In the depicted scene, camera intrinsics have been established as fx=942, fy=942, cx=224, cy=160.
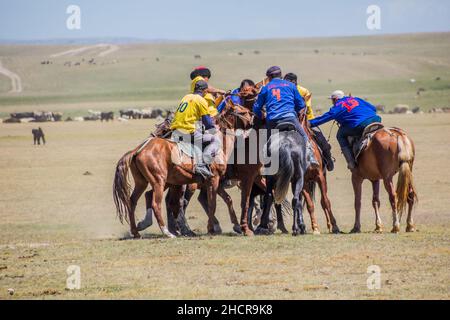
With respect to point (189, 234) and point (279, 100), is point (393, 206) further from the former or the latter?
point (189, 234)

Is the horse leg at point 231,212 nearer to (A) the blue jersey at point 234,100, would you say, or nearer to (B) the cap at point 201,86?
(A) the blue jersey at point 234,100

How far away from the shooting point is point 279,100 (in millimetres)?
13984

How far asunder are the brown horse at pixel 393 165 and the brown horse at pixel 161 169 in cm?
200

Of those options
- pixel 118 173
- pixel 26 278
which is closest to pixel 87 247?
pixel 118 173

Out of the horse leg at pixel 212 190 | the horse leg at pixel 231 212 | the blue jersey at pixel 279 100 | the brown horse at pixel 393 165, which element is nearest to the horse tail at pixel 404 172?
the brown horse at pixel 393 165

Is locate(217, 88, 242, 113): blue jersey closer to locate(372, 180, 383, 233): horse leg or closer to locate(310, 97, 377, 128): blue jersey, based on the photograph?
locate(310, 97, 377, 128): blue jersey

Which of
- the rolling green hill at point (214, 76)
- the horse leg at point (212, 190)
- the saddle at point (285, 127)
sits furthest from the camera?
the rolling green hill at point (214, 76)

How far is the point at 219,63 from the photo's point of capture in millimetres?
102125

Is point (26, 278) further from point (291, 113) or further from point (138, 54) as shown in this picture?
point (138, 54)

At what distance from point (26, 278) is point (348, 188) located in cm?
1334

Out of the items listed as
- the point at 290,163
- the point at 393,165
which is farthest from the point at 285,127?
the point at 393,165

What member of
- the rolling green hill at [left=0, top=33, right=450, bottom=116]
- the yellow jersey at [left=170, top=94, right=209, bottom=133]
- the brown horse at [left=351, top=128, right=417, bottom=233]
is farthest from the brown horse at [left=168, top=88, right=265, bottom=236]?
the rolling green hill at [left=0, top=33, right=450, bottom=116]

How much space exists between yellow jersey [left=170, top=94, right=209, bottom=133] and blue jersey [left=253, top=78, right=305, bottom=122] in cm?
84

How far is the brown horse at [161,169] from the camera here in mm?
13945
